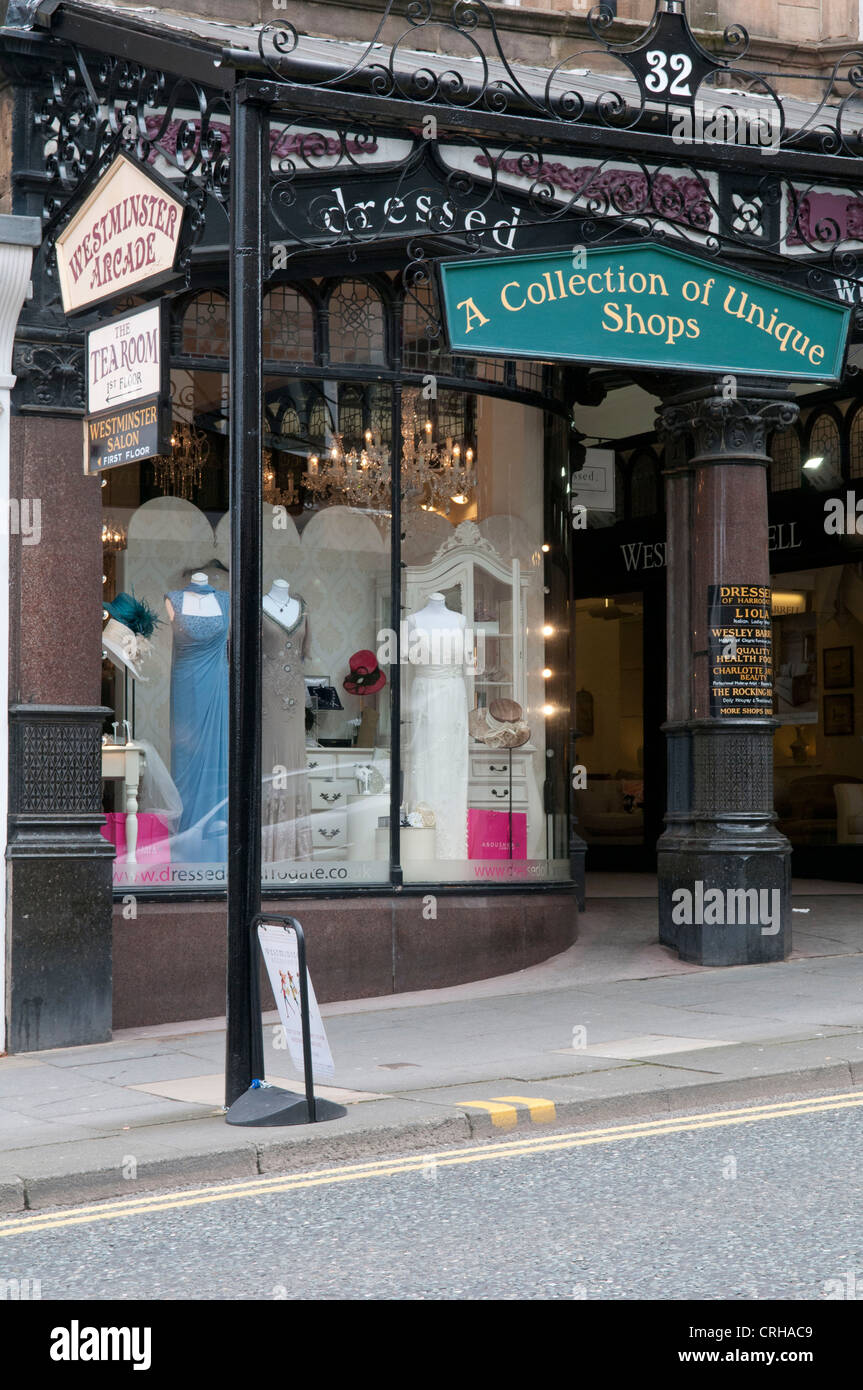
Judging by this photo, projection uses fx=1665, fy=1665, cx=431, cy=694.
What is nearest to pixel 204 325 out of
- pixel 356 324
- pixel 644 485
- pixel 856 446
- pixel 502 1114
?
pixel 356 324

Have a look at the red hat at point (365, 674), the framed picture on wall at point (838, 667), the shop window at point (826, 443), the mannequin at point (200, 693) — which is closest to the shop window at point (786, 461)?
the shop window at point (826, 443)

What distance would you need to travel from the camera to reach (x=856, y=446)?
53.1 ft

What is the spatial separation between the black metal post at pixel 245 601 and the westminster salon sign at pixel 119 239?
630 mm

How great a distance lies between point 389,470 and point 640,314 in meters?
2.06

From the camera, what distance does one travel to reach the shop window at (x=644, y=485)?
59.1 feet

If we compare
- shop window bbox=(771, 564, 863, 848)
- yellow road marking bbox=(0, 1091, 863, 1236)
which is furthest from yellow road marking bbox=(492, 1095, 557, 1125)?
shop window bbox=(771, 564, 863, 848)

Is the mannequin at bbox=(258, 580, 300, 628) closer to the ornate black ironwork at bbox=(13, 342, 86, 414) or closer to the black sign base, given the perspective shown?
the ornate black ironwork at bbox=(13, 342, 86, 414)

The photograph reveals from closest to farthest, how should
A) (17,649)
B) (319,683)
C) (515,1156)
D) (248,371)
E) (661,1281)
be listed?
(661,1281) → (515,1156) → (248,371) → (17,649) → (319,683)

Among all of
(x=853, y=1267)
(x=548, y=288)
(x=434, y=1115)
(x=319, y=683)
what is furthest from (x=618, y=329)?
(x=853, y=1267)

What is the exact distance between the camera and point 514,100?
37.0 feet

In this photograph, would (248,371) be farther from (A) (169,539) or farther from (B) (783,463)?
(B) (783,463)

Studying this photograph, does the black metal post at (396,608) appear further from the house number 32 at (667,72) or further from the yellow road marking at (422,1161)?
the yellow road marking at (422,1161)

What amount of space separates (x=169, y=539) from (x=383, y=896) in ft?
9.40

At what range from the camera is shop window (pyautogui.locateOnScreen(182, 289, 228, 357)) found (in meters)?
11.2
